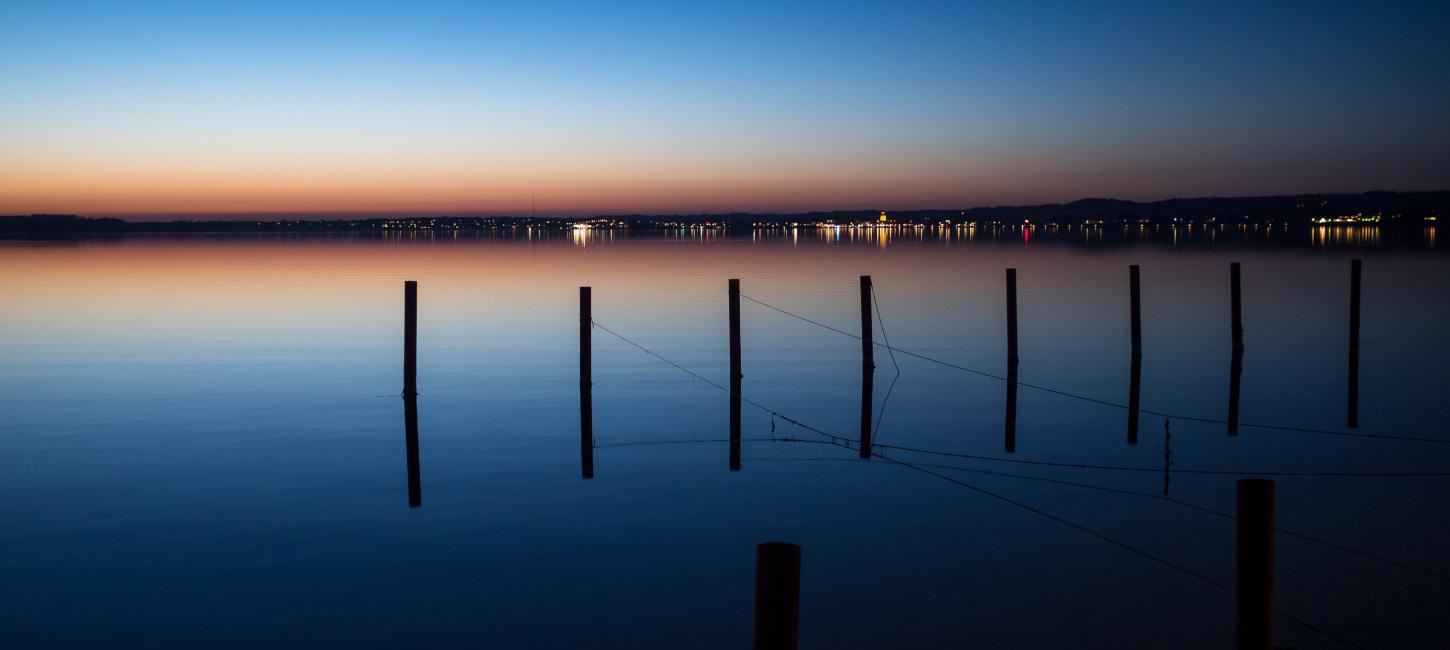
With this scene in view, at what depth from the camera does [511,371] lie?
88.0ft

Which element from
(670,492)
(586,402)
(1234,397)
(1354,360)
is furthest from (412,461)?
(1354,360)

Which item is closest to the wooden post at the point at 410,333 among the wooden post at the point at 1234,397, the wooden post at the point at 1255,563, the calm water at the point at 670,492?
the calm water at the point at 670,492

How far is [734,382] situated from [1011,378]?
18.6ft

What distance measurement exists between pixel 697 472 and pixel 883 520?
141 inches

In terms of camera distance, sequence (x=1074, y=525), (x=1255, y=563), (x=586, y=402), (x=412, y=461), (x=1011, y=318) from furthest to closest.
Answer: (x=1011, y=318)
(x=586, y=402)
(x=412, y=461)
(x=1074, y=525)
(x=1255, y=563)

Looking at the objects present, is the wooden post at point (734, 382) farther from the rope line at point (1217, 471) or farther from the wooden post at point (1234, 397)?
the wooden post at point (1234, 397)

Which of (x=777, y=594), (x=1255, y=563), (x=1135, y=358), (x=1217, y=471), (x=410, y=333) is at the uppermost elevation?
(x=410, y=333)

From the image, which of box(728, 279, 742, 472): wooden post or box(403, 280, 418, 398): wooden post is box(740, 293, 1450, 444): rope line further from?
box(403, 280, 418, 398): wooden post

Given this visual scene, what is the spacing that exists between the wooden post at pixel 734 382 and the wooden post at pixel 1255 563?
10.1 metres

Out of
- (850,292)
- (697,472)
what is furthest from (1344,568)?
(850,292)

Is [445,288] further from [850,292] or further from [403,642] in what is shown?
[403,642]

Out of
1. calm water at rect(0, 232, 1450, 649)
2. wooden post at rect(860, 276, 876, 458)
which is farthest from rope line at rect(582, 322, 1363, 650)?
wooden post at rect(860, 276, 876, 458)

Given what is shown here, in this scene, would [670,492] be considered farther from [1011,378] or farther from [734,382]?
[1011,378]

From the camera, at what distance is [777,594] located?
488 centimetres
